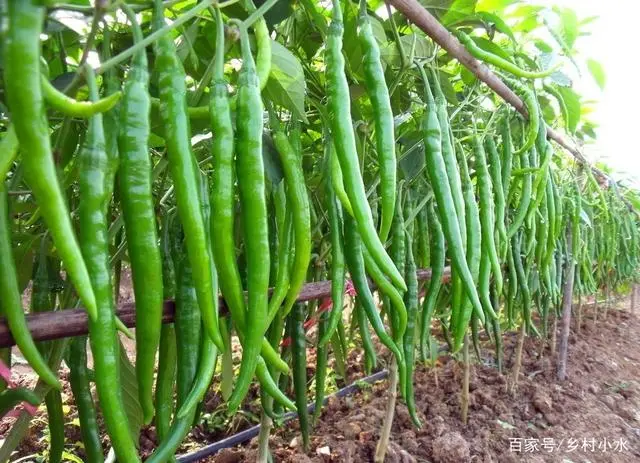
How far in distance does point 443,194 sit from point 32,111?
68 cm

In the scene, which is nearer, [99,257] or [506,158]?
[99,257]

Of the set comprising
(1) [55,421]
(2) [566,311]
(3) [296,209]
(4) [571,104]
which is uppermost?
(4) [571,104]

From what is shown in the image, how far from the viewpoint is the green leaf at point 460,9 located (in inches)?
45.3

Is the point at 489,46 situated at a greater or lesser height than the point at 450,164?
greater

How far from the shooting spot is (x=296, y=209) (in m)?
0.73

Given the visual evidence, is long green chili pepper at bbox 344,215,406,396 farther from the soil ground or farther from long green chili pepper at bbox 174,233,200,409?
the soil ground

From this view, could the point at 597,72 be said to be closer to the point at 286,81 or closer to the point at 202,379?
the point at 286,81

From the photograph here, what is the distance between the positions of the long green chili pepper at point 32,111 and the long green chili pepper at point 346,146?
14.2 inches

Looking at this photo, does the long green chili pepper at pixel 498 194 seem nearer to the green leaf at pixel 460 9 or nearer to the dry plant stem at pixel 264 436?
the green leaf at pixel 460 9

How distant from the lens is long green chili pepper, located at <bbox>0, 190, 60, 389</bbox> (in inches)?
20.5

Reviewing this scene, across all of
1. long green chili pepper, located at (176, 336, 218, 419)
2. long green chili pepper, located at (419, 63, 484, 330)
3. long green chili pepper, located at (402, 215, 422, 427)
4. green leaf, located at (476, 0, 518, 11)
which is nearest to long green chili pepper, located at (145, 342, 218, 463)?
long green chili pepper, located at (176, 336, 218, 419)

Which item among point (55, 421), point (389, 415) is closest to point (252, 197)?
point (55, 421)

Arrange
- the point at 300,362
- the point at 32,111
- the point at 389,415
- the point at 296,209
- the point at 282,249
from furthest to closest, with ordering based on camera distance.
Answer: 1. the point at 389,415
2. the point at 300,362
3. the point at 282,249
4. the point at 296,209
5. the point at 32,111

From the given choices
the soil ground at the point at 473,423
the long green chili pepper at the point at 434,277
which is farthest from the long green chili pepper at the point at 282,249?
the soil ground at the point at 473,423
